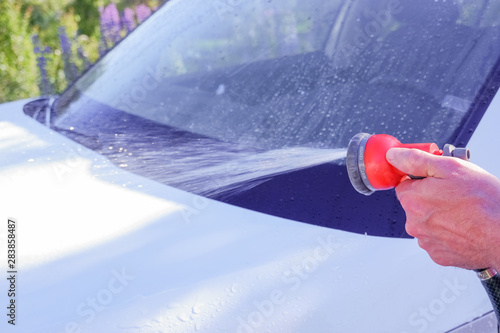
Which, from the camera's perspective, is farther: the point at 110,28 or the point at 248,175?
the point at 110,28

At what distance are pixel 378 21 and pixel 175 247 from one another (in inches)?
41.4

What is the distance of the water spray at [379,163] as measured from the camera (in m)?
1.16

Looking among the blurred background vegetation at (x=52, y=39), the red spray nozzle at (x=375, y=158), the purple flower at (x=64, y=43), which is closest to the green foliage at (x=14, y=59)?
the blurred background vegetation at (x=52, y=39)

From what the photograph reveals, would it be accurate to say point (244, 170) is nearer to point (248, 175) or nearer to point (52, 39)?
point (248, 175)

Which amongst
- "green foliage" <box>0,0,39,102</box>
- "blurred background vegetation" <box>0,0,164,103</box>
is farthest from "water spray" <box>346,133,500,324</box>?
"green foliage" <box>0,0,39,102</box>

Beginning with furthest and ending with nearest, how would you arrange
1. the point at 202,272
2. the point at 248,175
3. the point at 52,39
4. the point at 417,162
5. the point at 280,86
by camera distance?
1. the point at 52,39
2. the point at 280,86
3. the point at 248,175
4. the point at 202,272
5. the point at 417,162

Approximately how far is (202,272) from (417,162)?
540mm

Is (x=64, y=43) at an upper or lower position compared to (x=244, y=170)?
lower

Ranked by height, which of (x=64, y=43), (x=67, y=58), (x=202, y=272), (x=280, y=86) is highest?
(x=280, y=86)

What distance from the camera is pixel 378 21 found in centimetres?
195

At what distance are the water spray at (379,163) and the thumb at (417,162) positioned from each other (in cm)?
2

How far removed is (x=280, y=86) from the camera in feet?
6.50

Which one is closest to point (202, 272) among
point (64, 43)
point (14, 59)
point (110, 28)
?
point (110, 28)

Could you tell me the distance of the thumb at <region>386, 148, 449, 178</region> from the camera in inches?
43.9
